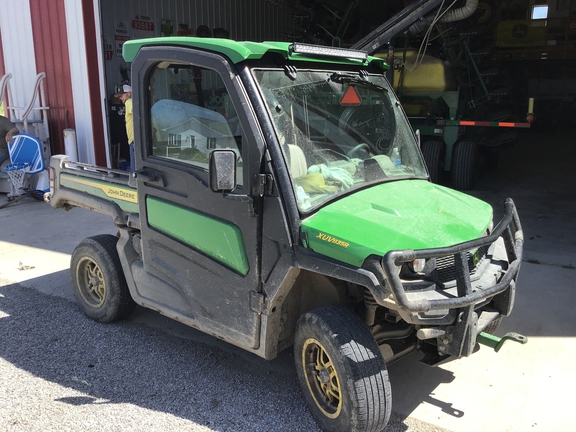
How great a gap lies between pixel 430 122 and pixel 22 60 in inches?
296

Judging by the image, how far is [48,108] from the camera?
939 cm

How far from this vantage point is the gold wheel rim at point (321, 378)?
286 cm

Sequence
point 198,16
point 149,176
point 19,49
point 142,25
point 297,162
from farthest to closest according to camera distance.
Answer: point 198,16 < point 142,25 < point 19,49 < point 149,176 < point 297,162

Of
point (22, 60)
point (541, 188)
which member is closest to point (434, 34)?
point (541, 188)

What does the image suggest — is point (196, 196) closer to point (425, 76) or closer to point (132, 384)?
point (132, 384)

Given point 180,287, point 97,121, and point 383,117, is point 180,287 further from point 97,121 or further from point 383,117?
point 97,121

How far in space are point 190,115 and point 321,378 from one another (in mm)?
1765

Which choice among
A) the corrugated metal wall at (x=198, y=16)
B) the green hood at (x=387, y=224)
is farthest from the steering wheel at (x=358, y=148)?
the corrugated metal wall at (x=198, y=16)

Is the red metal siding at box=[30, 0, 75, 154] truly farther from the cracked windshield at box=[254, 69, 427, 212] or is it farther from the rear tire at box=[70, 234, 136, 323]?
the cracked windshield at box=[254, 69, 427, 212]

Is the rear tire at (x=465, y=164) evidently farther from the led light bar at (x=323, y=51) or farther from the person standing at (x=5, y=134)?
the person standing at (x=5, y=134)

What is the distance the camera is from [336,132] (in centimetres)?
321

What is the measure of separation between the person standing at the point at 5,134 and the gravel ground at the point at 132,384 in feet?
16.8

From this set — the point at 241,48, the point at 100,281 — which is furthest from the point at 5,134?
the point at 241,48

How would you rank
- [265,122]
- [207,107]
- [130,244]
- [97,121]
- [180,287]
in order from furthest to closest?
1. [97,121]
2. [130,244]
3. [180,287]
4. [207,107]
5. [265,122]
